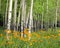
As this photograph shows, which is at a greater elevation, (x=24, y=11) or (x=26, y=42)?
(x=24, y=11)

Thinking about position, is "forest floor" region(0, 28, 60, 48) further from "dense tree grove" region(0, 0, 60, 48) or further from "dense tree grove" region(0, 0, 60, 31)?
"dense tree grove" region(0, 0, 60, 31)

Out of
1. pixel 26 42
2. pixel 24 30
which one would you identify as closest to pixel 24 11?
pixel 24 30

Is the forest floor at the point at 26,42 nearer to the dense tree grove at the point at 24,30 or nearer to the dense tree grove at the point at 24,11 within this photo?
the dense tree grove at the point at 24,30

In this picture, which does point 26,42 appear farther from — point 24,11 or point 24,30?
point 24,11

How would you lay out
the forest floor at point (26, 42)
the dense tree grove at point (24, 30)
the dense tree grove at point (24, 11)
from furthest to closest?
the dense tree grove at point (24, 11) < the dense tree grove at point (24, 30) < the forest floor at point (26, 42)

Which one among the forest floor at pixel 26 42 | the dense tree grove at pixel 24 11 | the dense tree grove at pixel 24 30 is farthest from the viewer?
the dense tree grove at pixel 24 11

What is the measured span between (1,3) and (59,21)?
26.6m

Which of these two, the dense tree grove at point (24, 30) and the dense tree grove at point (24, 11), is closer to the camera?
the dense tree grove at point (24, 30)

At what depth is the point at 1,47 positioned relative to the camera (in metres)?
10.1

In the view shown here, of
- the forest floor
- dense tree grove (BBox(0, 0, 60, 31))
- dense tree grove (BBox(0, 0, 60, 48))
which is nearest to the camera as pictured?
the forest floor

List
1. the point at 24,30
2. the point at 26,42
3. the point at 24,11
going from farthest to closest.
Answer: the point at 24,11 → the point at 24,30 → the point at 26,42

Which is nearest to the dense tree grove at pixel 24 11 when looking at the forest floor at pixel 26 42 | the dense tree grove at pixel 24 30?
the dense tree grove at pixel 24 30

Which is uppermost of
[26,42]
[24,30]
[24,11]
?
[24,11]

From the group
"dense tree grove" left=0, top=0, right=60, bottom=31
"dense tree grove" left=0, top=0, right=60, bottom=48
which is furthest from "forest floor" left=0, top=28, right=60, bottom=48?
"dense tree grove" left=0, top=0, right=60, bottom=31
